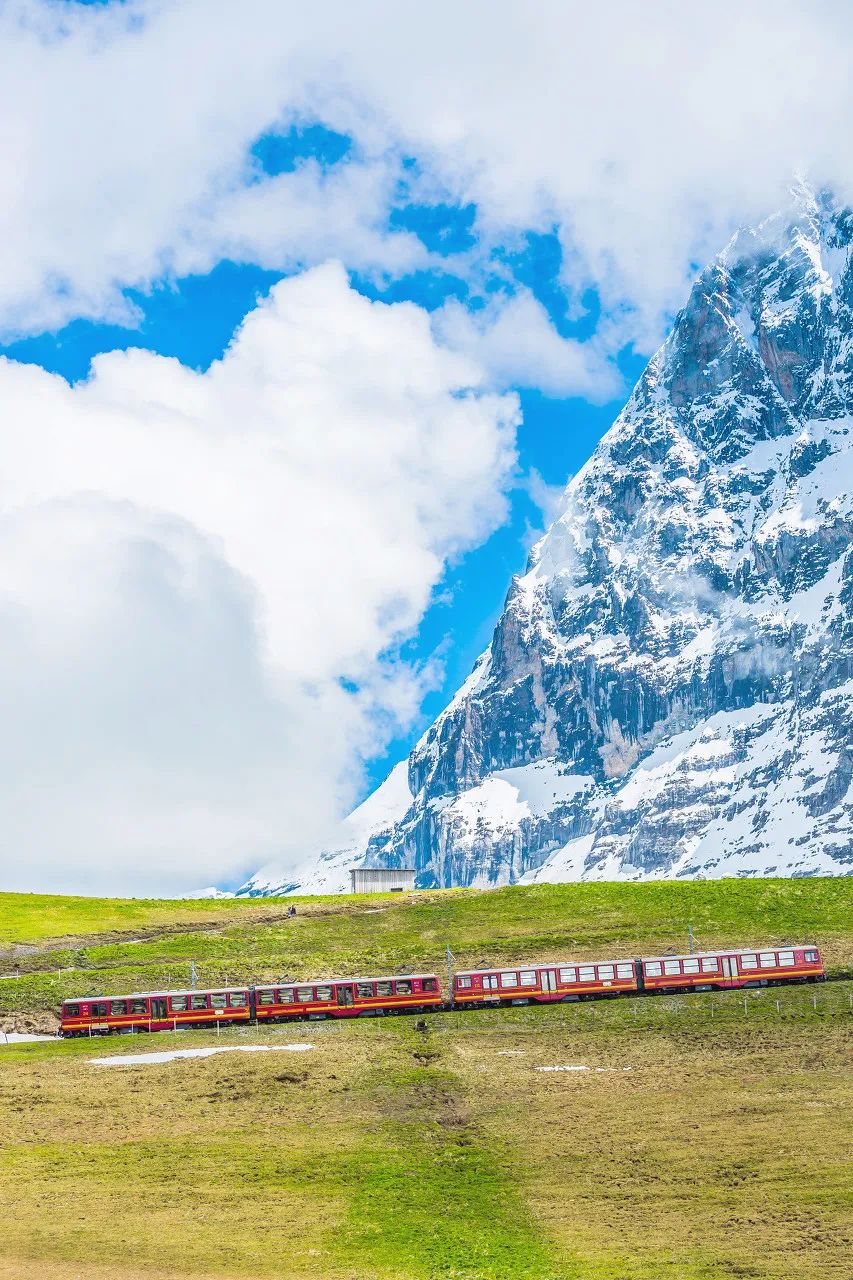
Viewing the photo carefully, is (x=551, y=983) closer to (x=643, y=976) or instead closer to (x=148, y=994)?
(x=643, y=976)

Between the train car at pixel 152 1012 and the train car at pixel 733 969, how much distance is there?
91.5ft

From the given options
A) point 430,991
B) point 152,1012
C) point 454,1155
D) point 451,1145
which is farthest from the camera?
point 430,991

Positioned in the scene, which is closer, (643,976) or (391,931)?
(643,976)

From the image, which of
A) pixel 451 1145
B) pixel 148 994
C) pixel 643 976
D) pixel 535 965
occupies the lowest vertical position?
pixel 451 1145

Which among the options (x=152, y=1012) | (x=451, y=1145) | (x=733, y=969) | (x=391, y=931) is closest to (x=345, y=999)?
(x=152, y=1012)

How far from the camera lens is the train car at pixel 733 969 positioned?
95.6 m

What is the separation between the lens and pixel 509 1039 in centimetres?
8594

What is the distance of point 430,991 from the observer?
96625 mm

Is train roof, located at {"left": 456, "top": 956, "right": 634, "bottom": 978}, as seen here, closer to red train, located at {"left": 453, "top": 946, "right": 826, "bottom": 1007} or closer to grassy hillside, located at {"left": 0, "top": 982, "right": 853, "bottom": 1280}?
red train, located at {"left": 453, "top": 946, "right": 826, "bottom": 1007}

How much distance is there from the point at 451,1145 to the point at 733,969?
35765 mm

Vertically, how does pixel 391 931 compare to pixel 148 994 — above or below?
above

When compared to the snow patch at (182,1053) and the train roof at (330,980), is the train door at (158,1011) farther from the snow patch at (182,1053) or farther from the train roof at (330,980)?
the snow patch at (182,1053)

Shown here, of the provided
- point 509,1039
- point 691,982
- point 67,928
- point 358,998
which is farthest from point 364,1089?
point 67,928

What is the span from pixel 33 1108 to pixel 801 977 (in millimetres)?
50496
